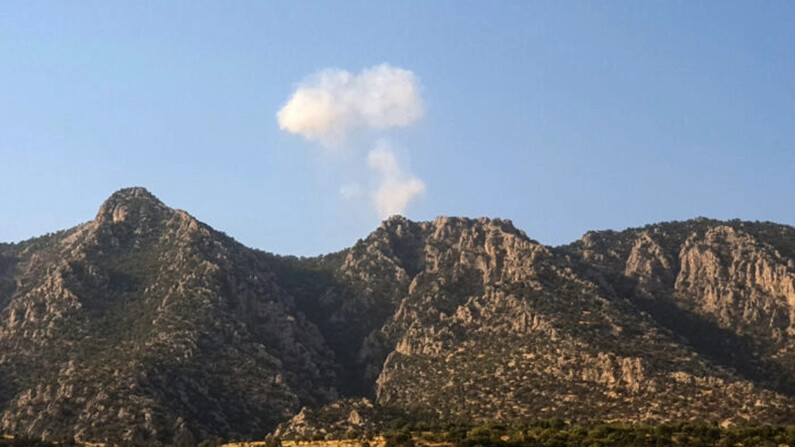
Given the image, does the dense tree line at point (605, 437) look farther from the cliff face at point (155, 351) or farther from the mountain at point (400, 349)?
the cliff face at point (155, 351)

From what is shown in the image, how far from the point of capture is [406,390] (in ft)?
526

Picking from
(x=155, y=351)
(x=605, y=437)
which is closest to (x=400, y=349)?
(x=155, y=351)

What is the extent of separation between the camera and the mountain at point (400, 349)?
137m

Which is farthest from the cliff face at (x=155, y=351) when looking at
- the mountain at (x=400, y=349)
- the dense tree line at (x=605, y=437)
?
the dense tree line at (x=605, y=437)

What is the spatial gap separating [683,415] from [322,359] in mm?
81042

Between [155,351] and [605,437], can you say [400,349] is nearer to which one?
[155,351]

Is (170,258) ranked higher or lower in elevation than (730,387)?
higher

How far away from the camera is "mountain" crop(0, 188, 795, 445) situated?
13700 centimetres

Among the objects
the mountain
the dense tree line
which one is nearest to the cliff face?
the mountain

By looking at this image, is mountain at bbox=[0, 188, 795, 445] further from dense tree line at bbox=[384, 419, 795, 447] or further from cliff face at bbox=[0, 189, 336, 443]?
dense tree line at bbox=[384, 419, 795, 447]

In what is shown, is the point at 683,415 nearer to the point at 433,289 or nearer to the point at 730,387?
the point at 730,387

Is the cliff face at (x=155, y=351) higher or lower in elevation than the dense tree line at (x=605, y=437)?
higher

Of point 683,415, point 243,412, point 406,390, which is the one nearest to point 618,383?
point 683,415

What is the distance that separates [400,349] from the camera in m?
180
